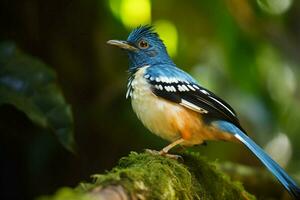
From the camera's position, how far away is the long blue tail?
127 inches

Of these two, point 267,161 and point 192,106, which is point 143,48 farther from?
point 267,161

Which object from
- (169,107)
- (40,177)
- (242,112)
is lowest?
(40,177)

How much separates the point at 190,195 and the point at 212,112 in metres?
0.83

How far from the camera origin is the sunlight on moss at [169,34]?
18.0ft

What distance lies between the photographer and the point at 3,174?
16.9 feet

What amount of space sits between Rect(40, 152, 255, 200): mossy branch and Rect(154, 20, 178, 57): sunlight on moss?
2.01 metres

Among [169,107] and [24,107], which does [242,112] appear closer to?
[169,107]

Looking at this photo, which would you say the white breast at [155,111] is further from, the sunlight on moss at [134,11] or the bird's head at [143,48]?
the sunlight on moss at [134,11]

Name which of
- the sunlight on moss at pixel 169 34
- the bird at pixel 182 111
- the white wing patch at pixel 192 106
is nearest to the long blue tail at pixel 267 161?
the bird at pixel 182 111

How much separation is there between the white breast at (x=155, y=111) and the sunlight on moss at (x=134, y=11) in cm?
134

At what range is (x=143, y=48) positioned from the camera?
429cm

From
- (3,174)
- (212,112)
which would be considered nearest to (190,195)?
(212,112)

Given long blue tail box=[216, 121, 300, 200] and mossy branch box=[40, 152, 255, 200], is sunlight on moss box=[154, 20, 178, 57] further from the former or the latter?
mossy branch box=[40, 152, 255, 200]

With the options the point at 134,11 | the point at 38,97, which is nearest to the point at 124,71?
the point at 134,11
